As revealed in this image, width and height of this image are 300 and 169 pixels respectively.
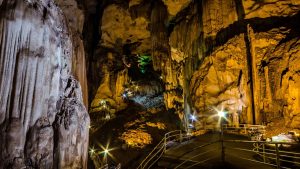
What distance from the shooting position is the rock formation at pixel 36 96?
6746 millimetres

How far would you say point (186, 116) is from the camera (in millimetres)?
16844

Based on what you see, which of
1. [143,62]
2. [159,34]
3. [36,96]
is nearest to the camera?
[36,96]

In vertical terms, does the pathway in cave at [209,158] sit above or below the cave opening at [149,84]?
below

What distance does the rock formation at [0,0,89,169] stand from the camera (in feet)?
22.1

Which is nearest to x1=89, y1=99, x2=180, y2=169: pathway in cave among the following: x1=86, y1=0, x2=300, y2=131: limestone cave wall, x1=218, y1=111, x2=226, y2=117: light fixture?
x1=86, y1=0, x2=300, y2=131: limestone cave wall

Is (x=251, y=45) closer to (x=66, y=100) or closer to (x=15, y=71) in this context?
(x=66, y=100)

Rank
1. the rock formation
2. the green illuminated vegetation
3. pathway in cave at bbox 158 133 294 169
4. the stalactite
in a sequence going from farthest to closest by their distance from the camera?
the green illuminated vegetation < the stalactite < pathway in cave at bbox 158 133 294 169 < the rock formation

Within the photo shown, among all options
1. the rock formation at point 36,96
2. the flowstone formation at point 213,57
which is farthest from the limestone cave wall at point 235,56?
the rock formation at point 36,96

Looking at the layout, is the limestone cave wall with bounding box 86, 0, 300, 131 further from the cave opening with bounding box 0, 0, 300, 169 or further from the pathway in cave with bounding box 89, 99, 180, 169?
the pathway in cave with bounding box 89, 99, 180, 169

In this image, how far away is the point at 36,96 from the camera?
7.39 metres

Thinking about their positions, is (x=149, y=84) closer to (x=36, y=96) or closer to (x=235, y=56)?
(x=235, y=56)

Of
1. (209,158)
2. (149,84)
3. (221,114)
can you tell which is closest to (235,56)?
(221,114)

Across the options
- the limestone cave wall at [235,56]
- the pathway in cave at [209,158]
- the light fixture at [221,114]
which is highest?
the limestone cave wall at [235,56]

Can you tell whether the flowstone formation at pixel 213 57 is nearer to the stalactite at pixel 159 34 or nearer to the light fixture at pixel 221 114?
the stalactite at pixel 159 34
